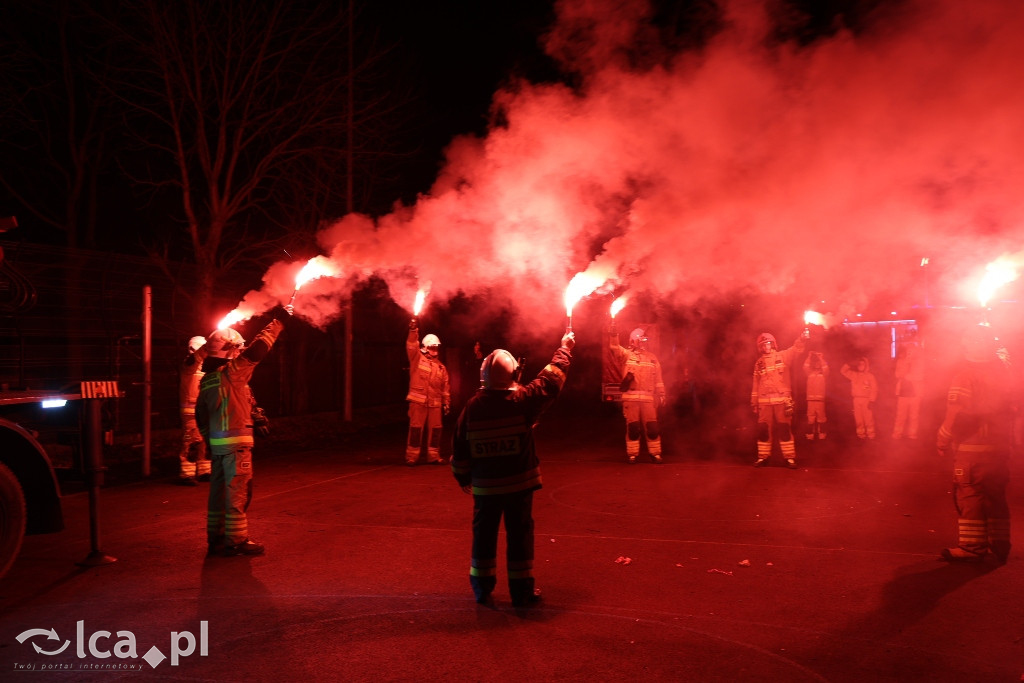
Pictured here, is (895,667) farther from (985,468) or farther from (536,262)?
(536,262)

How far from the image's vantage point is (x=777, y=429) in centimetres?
1293

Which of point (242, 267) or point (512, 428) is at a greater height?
point (242, 267)

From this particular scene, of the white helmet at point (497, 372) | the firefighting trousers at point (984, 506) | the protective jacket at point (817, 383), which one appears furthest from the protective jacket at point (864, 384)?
the white helmet at point (497, 372)

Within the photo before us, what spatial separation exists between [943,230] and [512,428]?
22.0 ft

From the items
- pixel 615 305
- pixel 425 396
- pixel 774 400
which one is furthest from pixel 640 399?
pixel 425 396

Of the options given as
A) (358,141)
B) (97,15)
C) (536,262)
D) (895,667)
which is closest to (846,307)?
(536,262)

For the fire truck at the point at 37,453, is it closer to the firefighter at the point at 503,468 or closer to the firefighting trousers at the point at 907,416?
the firefighter at the point at 503,468

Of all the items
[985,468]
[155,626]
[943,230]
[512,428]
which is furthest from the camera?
[943,230]

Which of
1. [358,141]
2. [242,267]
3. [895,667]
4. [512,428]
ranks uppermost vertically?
[358,141]

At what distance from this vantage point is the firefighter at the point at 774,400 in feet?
41.2

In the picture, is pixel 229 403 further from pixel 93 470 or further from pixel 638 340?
pixel 638 340

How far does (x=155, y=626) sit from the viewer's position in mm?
5465

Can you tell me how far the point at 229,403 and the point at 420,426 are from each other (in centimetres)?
611

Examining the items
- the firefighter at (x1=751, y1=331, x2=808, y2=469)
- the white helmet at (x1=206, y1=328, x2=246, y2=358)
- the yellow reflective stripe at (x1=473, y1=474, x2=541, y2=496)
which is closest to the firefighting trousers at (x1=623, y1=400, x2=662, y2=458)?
the firefighter at (x1=751, y1=331, x2=808, y2=469)
